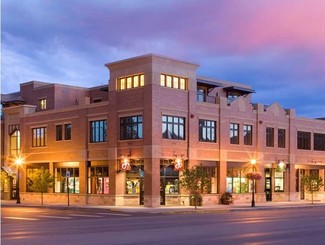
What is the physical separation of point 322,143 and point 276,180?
10.7 meters

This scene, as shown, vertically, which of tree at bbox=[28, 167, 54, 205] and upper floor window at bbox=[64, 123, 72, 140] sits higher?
upper floor window at bbox=[64, 123, 72, 140]

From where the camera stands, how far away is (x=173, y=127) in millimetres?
49094

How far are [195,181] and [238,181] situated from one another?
11230 mm

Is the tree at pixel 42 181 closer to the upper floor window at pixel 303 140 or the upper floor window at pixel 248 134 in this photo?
the upper floor window at pixel 248 134

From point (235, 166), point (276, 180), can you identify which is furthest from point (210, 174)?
point (276, 180)

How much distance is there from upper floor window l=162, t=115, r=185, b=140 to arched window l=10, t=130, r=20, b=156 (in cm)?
2111

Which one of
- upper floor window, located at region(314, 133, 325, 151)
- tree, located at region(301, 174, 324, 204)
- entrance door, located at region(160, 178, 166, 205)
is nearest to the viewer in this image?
entrance door, located at region(160, 178, 166, 205)

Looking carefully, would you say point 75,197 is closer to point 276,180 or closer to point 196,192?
point 196,192

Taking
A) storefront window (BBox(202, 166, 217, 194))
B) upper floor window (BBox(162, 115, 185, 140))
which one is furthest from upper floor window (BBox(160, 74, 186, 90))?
storefront window (BBox(202, 166, 217, 194))

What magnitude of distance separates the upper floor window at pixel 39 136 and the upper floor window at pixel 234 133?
19229 mm

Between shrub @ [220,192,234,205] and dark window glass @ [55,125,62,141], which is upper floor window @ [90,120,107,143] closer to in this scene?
dark window glass @ [55,125,62,141]

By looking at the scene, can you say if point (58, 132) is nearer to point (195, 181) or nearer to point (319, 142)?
point (195, 181)

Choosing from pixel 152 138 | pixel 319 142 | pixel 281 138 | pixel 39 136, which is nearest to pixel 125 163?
pixel 152 138

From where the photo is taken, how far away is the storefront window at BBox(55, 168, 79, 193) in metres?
54.4
